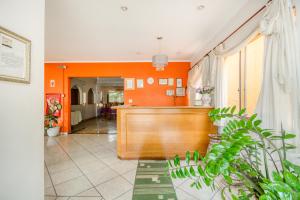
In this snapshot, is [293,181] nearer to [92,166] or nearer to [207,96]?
[207,96]

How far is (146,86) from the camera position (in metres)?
5.30

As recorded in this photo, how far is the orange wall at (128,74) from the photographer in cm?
527

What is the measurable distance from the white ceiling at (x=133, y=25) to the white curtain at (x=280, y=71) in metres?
0.91

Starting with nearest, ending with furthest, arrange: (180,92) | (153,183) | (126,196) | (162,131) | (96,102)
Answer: (126,196) → (153,183) → (162,131) → (180,92) → (96,102)

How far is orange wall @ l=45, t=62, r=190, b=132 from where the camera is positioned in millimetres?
5273

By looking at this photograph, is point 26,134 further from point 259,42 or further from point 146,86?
point 146,86

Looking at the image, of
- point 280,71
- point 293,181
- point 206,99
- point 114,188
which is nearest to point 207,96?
point 206,99

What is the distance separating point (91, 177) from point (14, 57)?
2.00 metres

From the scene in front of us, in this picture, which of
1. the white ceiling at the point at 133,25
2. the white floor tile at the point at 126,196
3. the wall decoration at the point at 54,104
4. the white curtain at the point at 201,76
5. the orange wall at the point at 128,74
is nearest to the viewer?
the white floor tile at the point at 126,196

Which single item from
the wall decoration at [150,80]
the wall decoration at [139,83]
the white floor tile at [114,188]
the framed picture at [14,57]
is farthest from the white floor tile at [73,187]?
the wall decoration at [150,80]

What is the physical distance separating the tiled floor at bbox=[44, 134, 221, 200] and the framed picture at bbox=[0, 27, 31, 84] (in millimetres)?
1612

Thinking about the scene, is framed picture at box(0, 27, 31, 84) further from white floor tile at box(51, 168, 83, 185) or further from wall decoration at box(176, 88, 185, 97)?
wall decoration at box(176, 88, 185, 97)

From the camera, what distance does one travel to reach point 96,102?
6.34m

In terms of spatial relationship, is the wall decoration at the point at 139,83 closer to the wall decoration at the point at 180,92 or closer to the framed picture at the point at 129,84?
the framed picture at the point at 129,84
